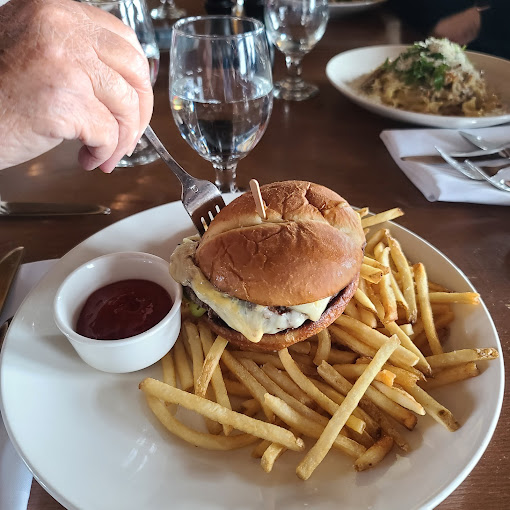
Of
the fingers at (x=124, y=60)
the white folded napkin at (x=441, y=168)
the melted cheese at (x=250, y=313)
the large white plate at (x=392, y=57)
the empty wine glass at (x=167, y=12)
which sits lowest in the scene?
the white folded napkin at (x=441, y=168)

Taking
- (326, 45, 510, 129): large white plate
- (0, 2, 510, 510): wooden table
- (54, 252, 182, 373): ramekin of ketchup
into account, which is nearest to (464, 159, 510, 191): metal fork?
(0, 2, 510, 510): wooden table

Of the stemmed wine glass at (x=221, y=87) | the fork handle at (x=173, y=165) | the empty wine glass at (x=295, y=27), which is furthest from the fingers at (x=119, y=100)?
the empty wine glass at (x=295, y=27)

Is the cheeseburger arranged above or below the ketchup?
above

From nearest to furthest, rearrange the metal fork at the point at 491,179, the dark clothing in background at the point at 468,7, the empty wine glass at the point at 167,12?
1. the metal fork at the point at 491,179
2. the dark clothing in background at the point at 468,7
3. the empty wine glass at the point at 167,12

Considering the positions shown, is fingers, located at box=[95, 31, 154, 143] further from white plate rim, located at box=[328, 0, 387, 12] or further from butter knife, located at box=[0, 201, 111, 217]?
white plate rim, located at box=[328, 0, 387, 12]

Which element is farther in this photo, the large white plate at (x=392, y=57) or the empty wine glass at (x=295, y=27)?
the empty wine glass at (x=295, y=27)

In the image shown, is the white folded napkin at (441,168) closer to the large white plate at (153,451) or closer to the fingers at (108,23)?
the large white plate at (153,451)
